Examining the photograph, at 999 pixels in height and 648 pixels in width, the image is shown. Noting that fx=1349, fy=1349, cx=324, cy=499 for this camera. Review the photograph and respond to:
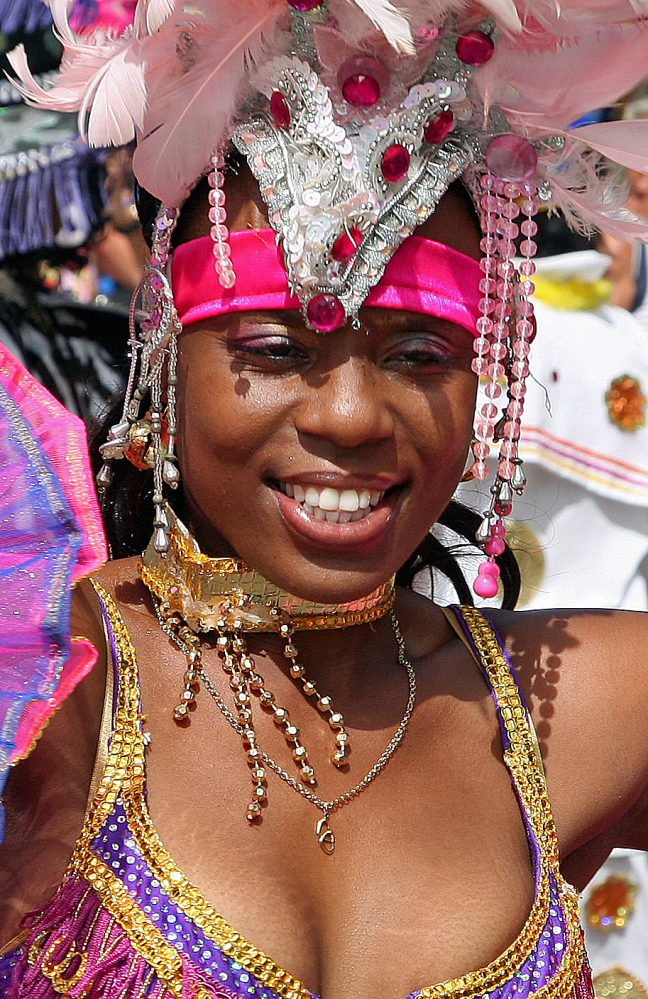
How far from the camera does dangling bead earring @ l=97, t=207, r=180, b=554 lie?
194 cm

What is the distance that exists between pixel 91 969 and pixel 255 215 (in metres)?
1.00

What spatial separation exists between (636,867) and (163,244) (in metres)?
2.38

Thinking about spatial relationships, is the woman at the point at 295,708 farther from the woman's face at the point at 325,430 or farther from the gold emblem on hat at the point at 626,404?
the gold emblem on hat at the point at 626,404

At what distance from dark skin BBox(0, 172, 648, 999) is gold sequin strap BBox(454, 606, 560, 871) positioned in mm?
31

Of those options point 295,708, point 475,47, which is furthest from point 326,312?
point 295,708

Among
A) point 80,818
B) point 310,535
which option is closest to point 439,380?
point 310,535

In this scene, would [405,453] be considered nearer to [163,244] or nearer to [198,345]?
[198,345]

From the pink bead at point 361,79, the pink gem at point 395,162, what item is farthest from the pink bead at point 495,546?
the pink bead at point 361,79

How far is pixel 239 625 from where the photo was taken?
199 centimetres

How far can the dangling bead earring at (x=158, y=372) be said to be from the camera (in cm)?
194

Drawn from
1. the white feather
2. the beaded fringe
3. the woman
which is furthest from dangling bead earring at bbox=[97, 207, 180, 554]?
the beaded fringe

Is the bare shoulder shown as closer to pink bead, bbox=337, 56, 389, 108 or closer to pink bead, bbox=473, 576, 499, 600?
pink bead, bbox=473, 576, 499, 600

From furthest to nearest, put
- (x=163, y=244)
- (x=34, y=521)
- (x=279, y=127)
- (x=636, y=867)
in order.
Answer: (x=636, y=867)
(x=163, y=244)
(x=279, y=127)
(x=34, y=521)

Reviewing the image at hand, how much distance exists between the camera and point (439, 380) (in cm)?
189
